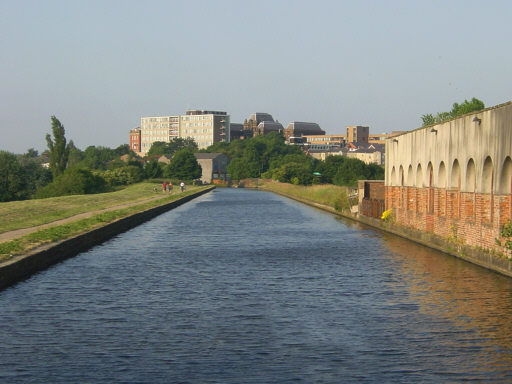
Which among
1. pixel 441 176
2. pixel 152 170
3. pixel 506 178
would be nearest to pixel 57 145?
pixel 152 170

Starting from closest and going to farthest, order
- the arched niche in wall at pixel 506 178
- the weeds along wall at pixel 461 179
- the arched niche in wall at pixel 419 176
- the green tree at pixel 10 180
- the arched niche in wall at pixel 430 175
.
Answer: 1. the arched niche in wall at pixel 506 178
2. the weeds along wall at pixel 461 179
3. the arched niche in wall at pixel 430 175
4. the arched niche in wall at pixel 419 176
5. the green tree at pixel 10 180

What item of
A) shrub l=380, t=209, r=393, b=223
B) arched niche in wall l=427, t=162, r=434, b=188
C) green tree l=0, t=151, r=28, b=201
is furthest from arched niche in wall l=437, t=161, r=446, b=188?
green tree l=0, t=151, r=28, b=201

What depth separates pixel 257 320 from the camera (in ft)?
52.4

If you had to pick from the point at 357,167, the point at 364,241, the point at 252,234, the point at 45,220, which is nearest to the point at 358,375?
the point at 364,241

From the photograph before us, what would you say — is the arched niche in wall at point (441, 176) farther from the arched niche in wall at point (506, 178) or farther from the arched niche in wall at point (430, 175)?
the arched niche in wall at point (506, 178)

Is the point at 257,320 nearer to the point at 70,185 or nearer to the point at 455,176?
the point at 455,176

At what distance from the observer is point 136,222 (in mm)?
48500

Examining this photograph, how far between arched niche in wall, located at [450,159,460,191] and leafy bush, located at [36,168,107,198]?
223 ft

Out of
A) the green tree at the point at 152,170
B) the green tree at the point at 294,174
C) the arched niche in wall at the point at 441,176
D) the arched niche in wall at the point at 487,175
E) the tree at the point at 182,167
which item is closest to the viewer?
the arched niche in wall at the point at 487,175

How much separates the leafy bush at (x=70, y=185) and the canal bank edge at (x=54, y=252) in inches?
1952

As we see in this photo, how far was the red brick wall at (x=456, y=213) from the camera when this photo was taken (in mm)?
25000

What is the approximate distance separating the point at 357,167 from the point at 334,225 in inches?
3933

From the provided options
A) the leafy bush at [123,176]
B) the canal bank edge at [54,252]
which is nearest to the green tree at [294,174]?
the leafy bush at [123,176]

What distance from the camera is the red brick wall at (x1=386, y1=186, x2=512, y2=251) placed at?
25000mm
